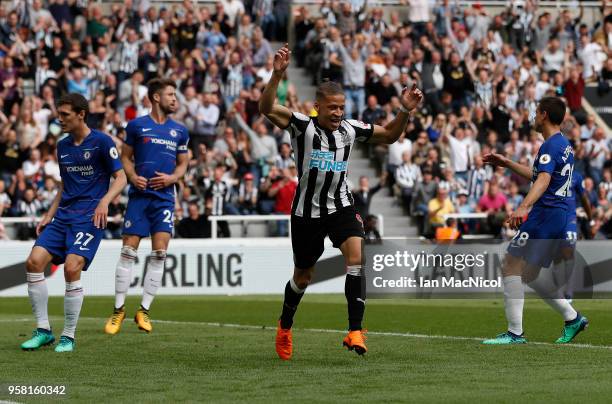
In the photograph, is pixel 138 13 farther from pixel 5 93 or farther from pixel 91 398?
pixel 91 398

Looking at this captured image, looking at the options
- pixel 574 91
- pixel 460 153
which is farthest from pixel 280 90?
pixel 574 91

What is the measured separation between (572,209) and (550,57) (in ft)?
65.6

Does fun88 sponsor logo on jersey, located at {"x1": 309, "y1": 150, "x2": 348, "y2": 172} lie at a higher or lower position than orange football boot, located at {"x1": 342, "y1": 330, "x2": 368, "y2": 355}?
higher

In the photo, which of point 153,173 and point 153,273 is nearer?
point 153,173

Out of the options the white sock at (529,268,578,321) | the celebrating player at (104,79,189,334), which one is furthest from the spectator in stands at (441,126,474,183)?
the white sock at (529,268,578,321)

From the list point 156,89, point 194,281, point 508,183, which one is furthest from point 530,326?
point 508,183

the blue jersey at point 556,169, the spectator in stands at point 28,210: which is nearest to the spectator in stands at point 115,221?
the spectator in stands at point 28,210

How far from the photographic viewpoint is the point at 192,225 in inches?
942

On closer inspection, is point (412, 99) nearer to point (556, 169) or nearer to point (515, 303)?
point (556, 169)

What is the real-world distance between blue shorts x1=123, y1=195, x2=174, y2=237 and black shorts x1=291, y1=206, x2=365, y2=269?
11.4 feet

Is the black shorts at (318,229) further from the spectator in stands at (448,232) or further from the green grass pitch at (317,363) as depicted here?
the spectator in stands at (448,232)

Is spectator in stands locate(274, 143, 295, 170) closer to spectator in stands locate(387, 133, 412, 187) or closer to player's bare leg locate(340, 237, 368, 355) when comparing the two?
spectator in stands locate(387, 133, 412, 187)

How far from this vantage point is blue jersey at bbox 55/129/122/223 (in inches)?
471

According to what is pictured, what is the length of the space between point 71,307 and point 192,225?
475 inches
